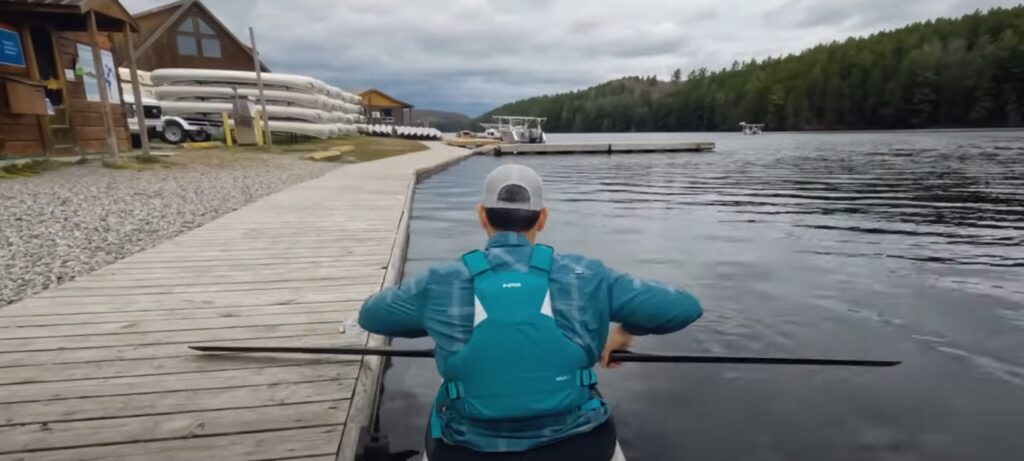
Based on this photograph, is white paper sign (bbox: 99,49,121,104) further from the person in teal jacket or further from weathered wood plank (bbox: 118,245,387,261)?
the person in teal jacket

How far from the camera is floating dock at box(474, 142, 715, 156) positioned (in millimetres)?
41250

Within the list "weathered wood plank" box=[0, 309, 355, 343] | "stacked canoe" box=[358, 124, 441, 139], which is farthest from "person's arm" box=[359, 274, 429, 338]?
"stacked canoe" box=[358, 124, 441, 139]

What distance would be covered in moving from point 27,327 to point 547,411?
174 inches

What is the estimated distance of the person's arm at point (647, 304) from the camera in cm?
219

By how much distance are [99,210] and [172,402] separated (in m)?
8.08

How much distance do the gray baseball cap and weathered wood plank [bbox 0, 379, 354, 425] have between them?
181 centimetres

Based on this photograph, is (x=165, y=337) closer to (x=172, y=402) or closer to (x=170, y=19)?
(x=172, y=402)

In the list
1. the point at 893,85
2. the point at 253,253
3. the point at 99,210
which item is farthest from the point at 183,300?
the point at 893,85

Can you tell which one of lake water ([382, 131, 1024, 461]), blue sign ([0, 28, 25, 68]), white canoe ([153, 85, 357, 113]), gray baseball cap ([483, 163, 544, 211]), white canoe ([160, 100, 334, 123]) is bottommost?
lake water ([382, 131, 1024, 461])

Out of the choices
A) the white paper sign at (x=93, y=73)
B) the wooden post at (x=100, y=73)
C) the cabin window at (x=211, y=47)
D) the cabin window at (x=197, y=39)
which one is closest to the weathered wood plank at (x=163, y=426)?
the wooden post at (x=100, y=73)

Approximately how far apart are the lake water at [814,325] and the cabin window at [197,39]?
100 ft

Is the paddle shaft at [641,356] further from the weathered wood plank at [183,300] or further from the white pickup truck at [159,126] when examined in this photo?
the white pickup truck at [159,126]

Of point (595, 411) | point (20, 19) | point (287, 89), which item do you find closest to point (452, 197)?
point (20, 19)

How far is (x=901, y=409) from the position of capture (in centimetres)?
432
